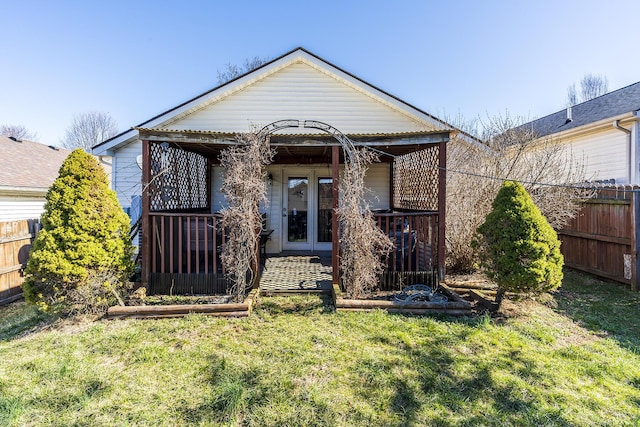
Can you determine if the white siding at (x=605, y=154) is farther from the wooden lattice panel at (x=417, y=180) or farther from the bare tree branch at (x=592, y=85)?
the bare tree branch at (x=592, y=85)

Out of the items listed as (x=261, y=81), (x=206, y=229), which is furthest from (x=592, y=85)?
(x=206, y=229)

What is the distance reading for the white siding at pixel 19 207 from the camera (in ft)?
30.2

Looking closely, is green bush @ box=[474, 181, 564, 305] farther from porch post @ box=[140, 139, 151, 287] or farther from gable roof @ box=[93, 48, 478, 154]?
porch post @ box=[140, 139, 151, 287]

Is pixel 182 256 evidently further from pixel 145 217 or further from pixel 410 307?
pixel 410 307

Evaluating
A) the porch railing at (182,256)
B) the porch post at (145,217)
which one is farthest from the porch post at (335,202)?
the porch post at (145,217)

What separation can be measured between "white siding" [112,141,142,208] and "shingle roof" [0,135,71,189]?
3.41 meters

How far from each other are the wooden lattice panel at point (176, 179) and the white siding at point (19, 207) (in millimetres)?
6112

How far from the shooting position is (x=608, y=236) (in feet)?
20.2

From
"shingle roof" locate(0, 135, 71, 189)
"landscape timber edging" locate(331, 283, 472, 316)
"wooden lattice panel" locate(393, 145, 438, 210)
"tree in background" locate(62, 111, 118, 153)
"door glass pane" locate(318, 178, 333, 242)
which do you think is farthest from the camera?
"tree in background" locate(62, 111, 118, 153)

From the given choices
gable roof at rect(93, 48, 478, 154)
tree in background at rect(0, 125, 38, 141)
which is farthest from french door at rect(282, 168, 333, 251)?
tree in background at rect(0, 125, 38, 141)

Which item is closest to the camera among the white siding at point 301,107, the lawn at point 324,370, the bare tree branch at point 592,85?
the lawn at point 324,370

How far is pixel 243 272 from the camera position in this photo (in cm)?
474

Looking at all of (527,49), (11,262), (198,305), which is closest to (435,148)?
(198,305)

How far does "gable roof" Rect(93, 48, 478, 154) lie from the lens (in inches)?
322
